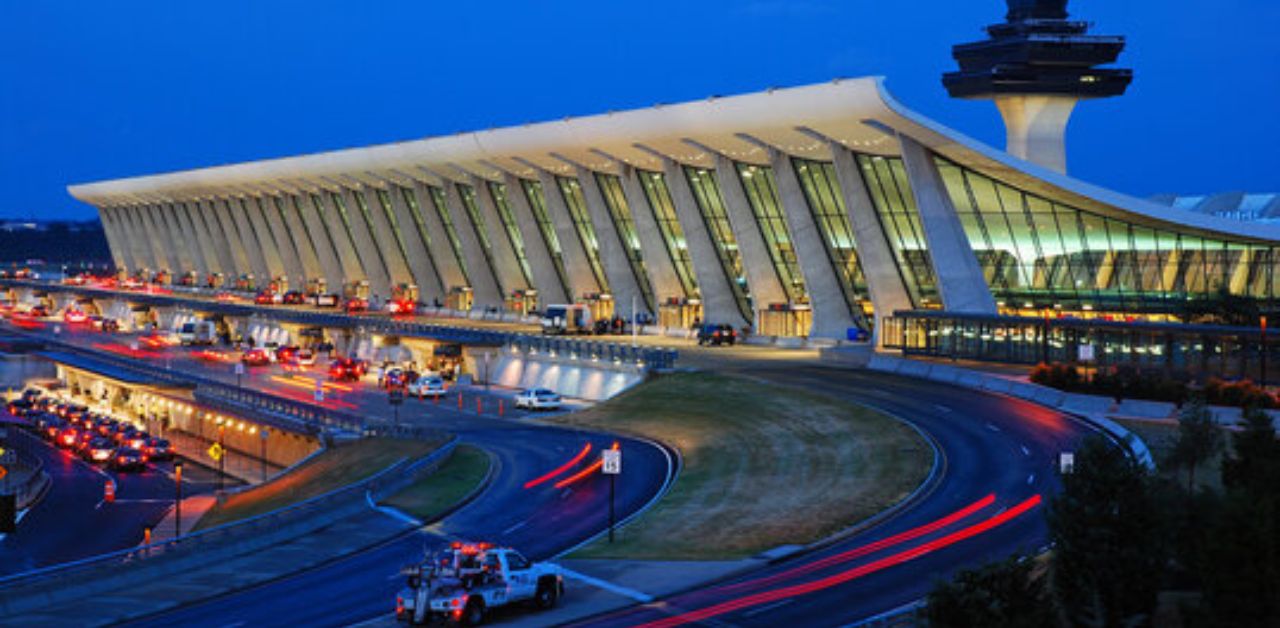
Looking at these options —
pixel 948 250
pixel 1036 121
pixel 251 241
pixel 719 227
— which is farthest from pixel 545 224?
pixel 251 241

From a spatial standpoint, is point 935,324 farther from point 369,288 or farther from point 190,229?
point 190,229

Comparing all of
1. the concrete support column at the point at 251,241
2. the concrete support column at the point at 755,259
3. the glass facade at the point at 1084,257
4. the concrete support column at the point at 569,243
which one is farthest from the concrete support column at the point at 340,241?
the glass facade at the point at 1084,257

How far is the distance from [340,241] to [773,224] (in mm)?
64690

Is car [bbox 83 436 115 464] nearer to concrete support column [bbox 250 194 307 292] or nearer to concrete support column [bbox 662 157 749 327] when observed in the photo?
concrete support column [bbox 662 157 749 327]

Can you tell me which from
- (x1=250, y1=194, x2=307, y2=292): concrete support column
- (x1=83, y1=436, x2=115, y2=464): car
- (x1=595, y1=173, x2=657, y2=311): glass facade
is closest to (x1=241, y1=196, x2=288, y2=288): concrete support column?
(x1=250, y1=194, x2=307, y2=292): concrete support column

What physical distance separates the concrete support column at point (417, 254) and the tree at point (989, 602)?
107548mm

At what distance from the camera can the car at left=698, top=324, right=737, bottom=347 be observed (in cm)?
8681

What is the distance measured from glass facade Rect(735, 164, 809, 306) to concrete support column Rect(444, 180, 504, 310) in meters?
36.0

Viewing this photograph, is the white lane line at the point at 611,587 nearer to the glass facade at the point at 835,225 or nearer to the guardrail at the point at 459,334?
the guardrail at the point at 459,334

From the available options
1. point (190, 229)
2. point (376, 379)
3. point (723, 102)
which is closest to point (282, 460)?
point (376, 379)

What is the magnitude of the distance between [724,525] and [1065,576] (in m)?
13.2

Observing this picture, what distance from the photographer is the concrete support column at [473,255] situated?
392 feet

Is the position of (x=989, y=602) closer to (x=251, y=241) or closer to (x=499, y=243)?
(x=499, y=243)

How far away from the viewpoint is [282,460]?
70688mm
